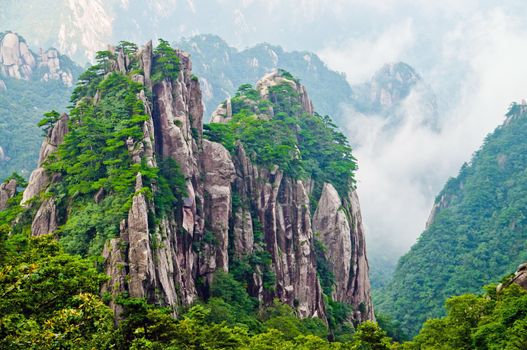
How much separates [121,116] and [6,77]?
79.2 meters

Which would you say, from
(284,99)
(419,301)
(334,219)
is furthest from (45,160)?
(419,301)

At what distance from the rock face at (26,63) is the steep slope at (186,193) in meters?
61.4

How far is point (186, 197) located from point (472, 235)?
196 feet

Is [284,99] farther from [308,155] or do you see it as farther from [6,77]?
[6,77]

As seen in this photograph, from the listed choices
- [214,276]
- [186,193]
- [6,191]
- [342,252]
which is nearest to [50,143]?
[6,191]

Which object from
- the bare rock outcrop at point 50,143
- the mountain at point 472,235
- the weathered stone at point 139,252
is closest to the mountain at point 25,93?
the bare rock outcrop at point 50,143

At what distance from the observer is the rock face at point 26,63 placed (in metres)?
112

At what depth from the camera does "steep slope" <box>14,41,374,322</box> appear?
114 ft

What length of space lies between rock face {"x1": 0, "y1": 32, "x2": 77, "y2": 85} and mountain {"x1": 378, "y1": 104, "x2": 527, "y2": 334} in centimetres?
7636

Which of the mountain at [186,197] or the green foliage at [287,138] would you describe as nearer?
the mountain at [186,197]

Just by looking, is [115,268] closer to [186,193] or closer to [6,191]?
[186,193]

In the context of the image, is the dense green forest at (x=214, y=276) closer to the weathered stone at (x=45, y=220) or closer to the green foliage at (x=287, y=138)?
the green foliage at (x=287, y=138)

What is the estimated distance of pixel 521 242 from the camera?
79.9m

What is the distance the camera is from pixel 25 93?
109 metres
